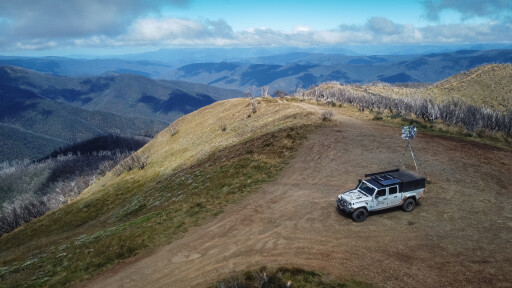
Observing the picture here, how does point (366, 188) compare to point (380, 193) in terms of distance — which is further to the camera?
point (366, 188)

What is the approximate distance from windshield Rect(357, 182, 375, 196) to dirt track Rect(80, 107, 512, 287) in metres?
1.86

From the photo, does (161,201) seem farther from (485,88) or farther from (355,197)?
(485,88)

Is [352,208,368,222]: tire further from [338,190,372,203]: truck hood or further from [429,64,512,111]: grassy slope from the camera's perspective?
[429,64,512,111]: grassy slope

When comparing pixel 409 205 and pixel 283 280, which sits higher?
pixel 409 205

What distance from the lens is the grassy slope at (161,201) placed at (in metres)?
21.6

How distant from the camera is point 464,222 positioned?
69.1 feet

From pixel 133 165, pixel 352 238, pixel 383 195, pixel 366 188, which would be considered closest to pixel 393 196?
pixel 383 195

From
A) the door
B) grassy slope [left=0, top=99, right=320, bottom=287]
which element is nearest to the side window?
the door

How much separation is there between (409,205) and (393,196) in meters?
1.93

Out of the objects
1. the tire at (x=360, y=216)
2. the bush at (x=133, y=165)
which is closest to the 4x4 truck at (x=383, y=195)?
the tire at (x=360, y=216)

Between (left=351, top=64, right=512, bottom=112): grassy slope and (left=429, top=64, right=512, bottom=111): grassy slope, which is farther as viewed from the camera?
(left=429, top=64, right=512, bottom=111): grassy slope

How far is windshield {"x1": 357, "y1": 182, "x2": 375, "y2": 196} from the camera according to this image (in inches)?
856

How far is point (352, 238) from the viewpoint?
64.2ft

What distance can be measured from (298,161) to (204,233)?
1515 centimetres
